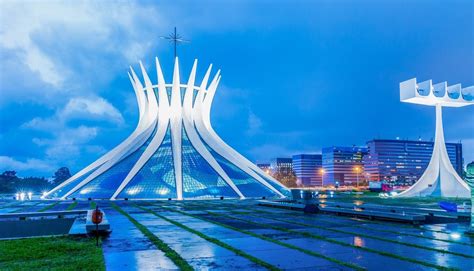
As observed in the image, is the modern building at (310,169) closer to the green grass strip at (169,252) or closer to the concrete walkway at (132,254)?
the green grass strip at (169,252)

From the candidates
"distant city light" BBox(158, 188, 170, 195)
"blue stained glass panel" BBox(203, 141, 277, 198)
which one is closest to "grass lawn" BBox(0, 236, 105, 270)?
"distant city light" BBox(158, 188, 170, 195)

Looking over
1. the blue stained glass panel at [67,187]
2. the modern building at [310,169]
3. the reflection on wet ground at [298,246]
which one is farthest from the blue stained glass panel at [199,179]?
the modern building at [310,169]

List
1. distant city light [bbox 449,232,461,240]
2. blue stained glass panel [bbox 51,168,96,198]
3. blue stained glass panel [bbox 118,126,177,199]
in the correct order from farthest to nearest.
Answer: blue stained glass panel [bbox 51,168,96,198]
blue stained glass panel [bbox 118,126,177,199]
distant city light [bbox 449,232,461,240]

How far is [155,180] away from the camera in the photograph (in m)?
41.2

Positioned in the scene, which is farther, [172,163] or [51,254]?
[172,163]

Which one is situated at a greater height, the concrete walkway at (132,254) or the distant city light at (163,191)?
the concrete walkway at (132,254)

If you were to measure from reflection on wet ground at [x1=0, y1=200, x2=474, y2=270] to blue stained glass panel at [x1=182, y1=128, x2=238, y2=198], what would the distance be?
80.2 feet

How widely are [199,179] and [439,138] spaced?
2509 cm

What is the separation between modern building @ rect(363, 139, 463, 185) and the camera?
165750mm

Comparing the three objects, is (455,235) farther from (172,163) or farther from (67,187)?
(67,187)

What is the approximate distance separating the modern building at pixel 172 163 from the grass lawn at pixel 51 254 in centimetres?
2774

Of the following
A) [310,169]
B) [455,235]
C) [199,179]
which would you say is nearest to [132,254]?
[455,235]

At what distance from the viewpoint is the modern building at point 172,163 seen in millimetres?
40344

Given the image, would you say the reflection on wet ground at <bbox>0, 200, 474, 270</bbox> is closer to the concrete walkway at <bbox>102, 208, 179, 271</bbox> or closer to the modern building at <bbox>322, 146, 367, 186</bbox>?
the concrete walkway at <bbox>102, 208, 179, 271</bbox>
